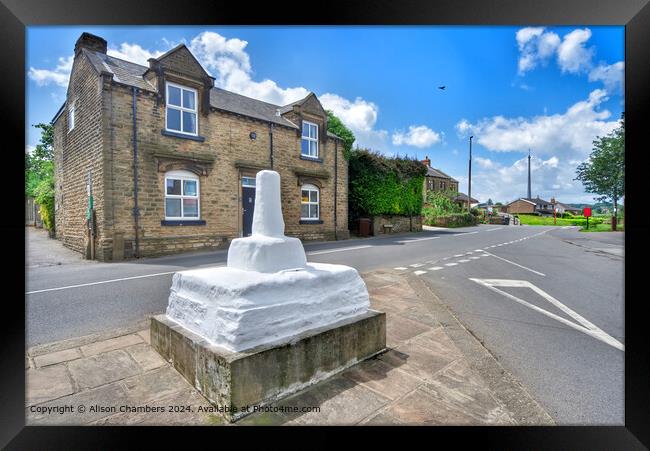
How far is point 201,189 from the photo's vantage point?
1137 cm

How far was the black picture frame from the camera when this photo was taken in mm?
1903

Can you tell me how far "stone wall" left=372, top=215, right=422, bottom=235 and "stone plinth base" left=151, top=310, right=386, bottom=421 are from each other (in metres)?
16.9

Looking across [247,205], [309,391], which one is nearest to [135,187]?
[247,205]

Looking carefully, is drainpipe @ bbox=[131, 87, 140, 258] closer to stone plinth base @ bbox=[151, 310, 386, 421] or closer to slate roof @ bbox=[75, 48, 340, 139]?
slate roof @ bbox=[75, 48, 340, 139]

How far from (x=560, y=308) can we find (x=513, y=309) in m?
0.89

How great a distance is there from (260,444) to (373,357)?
1312mm

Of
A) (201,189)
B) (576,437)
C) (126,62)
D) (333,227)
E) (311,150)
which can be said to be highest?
(126,62)

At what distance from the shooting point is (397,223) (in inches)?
852

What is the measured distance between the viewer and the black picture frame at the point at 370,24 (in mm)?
1903

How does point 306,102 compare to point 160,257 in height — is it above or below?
above

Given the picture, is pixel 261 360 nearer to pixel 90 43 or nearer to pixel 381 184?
pixel 90 43

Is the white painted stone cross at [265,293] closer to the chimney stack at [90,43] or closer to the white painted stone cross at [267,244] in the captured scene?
the white painted stone cross at [267,244]

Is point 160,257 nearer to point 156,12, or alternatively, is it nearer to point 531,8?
point 156,12

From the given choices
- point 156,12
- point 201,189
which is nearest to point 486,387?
point 156,12
